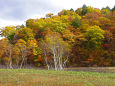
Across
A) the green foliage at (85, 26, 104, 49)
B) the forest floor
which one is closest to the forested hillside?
the green foliage at (85, 26, 104, 49)

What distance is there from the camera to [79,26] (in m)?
36.1

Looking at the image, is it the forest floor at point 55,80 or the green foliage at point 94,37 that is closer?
the forest floor at point 55,80

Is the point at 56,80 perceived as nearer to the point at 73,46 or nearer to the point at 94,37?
the point at 94,37

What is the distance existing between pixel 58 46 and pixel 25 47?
9010mm

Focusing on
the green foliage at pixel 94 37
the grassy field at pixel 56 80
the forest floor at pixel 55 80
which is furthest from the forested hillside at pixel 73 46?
the grassy field at pixel 56 80

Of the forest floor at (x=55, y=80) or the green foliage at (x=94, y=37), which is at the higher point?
the green foliage at (x=94, y=37)

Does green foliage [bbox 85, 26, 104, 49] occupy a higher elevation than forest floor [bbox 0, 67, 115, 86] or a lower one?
higher

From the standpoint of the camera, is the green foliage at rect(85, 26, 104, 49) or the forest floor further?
the green foliage at rect(85, 26, 104, 49)

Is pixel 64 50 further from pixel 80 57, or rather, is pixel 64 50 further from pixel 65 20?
pixel 65 20

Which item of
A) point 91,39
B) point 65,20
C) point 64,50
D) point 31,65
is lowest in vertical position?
point 31,65

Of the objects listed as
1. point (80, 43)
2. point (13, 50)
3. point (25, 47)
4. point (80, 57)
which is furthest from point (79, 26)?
point (13, 50)

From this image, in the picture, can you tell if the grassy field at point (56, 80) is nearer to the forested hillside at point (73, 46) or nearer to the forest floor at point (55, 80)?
the forest floor at point (55, 80)

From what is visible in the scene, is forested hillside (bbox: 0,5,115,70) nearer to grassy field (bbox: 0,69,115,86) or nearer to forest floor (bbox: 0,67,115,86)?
forest floor (bbox: 0,67,115,86)

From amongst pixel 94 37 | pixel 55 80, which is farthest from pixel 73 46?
pixel 55 80
